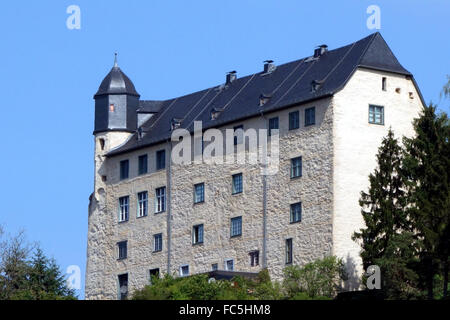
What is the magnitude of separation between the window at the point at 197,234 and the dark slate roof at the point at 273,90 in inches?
228

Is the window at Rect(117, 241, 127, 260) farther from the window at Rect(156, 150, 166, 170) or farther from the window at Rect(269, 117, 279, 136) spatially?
the window at Rect(269, 117, 279, 136)

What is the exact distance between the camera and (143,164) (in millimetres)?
80750

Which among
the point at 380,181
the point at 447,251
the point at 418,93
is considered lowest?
the point at 447,251

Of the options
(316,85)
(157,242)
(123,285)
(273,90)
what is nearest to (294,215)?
(316,85)

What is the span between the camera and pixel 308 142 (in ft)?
230

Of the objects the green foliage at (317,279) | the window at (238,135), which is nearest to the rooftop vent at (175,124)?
the window at (238,135)

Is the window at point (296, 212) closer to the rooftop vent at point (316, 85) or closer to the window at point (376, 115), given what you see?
the window at point (376, 115)

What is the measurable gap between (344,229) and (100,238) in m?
19.7

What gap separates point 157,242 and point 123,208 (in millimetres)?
4444

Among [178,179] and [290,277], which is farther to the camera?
[178,179]

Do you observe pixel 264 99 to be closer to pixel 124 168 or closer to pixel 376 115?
pixel 376 115

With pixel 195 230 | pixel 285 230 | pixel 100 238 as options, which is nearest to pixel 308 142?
pixel 285 230
